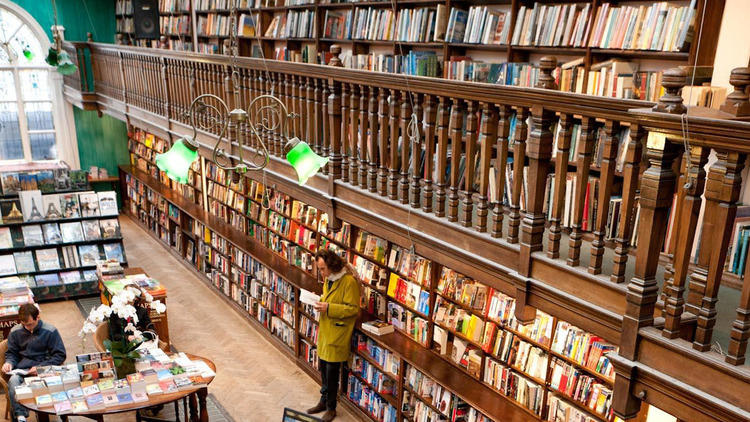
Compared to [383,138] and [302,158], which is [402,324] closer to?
[383,138]

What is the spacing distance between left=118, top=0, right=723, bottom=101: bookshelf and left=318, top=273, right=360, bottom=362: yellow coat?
2211 mm

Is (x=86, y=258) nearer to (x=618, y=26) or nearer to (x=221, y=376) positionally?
(x=221, y=376)

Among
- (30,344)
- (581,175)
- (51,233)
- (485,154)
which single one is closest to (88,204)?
(51,233)

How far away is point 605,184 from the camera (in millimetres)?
2723

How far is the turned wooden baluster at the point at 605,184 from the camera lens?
2.65 m

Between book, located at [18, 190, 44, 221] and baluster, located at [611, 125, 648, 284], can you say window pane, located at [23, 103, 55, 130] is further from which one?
baluster, located at [611, 125, 648, 284]

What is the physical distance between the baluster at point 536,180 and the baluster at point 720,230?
0.87m

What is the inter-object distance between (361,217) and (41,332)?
135 inches

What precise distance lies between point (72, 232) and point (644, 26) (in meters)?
8.13

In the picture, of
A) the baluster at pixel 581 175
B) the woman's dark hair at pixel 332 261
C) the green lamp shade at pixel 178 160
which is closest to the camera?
the baluster at pixel 581 175

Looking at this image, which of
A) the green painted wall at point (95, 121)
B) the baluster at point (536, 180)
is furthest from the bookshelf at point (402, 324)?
the green painted wall at point (95, 121)

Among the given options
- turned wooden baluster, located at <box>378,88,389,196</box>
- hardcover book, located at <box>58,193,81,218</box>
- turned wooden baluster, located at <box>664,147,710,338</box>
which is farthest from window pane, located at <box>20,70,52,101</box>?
turned wooden baluster, located at <box>664,147,710,338</box>

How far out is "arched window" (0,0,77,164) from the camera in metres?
12.0

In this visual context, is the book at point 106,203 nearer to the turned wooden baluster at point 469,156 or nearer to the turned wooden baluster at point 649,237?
the turned wooden baluster at point 469,156
